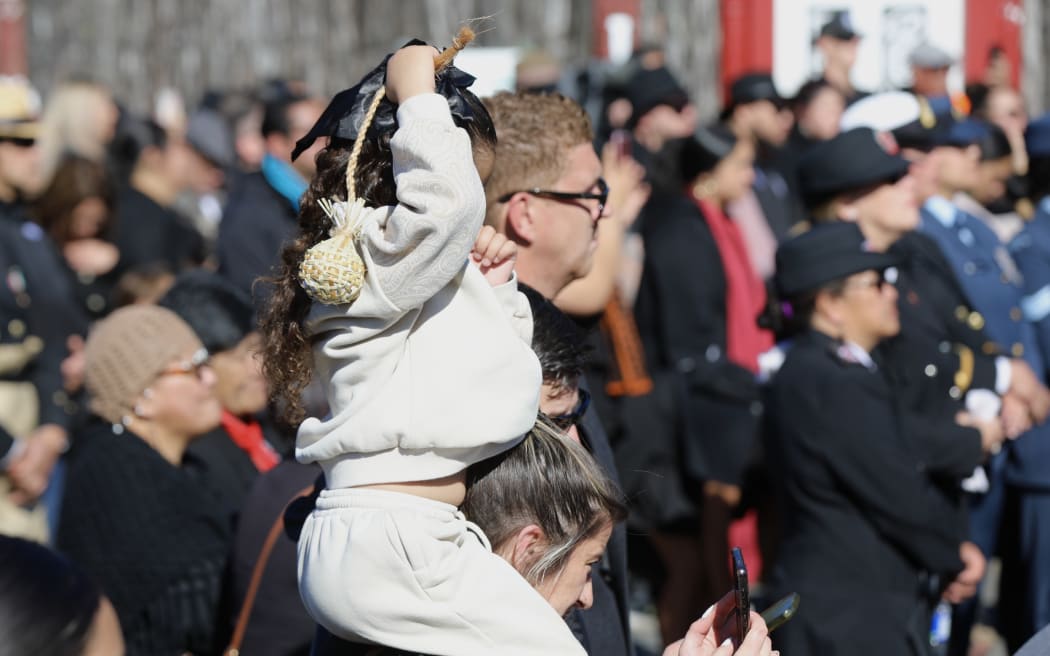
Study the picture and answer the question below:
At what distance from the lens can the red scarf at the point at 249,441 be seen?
14.3 ft

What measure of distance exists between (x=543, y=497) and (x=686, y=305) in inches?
167

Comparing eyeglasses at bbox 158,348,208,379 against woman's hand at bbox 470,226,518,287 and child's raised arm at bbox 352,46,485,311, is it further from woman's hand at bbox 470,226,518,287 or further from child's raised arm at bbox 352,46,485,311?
child's raised arm at bbox 352,46,485,311

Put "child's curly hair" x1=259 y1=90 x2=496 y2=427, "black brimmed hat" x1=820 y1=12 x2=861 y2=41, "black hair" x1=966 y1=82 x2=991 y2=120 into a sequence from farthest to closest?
"black brimmed hat" x1=820 y1=12 x2=861 y2=41 → "black hair" x1=966 y1=82 x2=991 y2=120 → "child's curly hair" x1=259 y1=90 x2=496 y2=427

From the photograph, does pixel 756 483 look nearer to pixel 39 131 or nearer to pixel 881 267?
pixel 881 267

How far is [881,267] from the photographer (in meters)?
4.14

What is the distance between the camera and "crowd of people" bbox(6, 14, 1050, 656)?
2.00 metres

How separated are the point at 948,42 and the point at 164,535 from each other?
8290 millimetres

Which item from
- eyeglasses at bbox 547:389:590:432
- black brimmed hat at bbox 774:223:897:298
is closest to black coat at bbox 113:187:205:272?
black brimmed hat at bbox 774:223:897:298

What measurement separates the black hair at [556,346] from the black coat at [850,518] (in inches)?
56.8

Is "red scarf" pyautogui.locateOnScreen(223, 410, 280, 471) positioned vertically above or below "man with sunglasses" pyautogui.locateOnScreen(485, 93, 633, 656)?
below

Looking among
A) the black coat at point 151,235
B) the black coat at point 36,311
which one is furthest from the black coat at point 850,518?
the black coat at point 151,235

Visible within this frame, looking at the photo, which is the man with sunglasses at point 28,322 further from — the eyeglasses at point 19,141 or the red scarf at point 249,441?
the red scarf at point 249,441

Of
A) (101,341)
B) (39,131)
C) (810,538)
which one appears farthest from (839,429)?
(39,131)

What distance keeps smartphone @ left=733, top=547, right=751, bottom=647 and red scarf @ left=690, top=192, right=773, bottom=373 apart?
440cm
